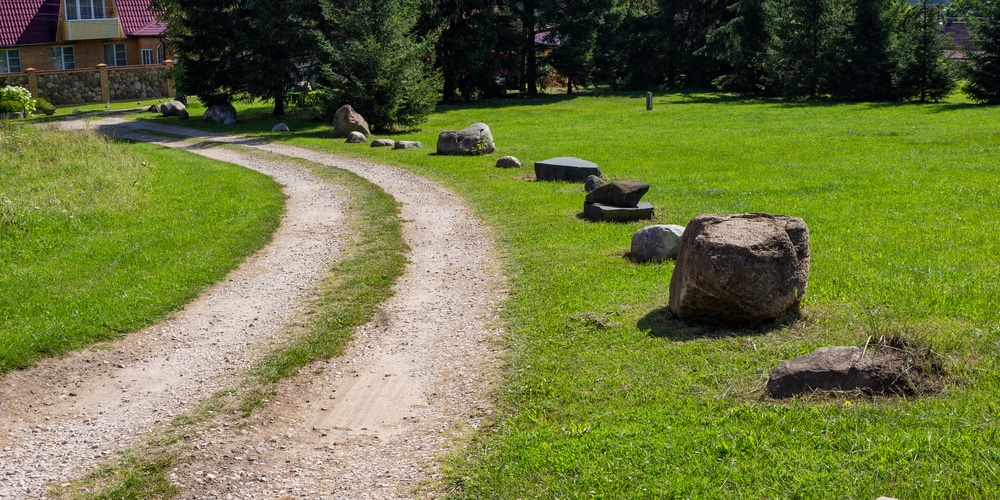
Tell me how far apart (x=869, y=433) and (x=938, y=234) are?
798cm

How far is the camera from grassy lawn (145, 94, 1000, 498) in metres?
6.05

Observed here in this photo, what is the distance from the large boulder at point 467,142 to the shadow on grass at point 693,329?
16555 mm

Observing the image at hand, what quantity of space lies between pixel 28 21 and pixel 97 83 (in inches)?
276

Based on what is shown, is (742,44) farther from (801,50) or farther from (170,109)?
(170,109)

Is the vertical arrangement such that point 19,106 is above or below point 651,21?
below

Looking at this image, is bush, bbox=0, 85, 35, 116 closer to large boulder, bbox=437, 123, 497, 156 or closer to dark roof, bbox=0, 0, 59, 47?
dark roof, bbox=0, 0, 59, 47

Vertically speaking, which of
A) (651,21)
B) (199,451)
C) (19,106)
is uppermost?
(651,21)

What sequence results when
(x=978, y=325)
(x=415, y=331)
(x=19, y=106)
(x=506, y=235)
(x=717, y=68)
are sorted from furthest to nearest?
(x=717, y=68) → (x=19, y=106) → (x=506, y=235) → (x=415, y=331) → (x=978, y=325)

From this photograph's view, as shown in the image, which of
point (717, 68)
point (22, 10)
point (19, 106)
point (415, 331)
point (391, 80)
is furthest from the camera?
point (717, 68)

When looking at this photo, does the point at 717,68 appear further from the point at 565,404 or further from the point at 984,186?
the point at 565,404

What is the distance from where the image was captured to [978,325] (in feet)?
28.5

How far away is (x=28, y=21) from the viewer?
50.9 metres

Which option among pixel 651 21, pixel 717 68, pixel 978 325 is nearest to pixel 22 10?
pixel 651 21

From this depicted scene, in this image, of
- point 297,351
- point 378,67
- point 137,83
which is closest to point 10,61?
point 137,83
